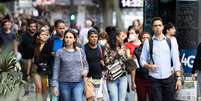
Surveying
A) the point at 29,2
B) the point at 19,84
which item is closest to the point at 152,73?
the point at 19,84

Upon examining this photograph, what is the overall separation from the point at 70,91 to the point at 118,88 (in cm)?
184

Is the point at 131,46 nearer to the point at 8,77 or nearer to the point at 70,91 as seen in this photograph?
the point at 70,91

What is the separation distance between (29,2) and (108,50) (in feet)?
181

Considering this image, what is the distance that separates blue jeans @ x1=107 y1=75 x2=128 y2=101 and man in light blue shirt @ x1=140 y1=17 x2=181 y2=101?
204 centimetres

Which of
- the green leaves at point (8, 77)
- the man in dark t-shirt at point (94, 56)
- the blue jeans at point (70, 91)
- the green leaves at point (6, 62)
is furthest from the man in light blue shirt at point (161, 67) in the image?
the green leaves at point (6, 62)

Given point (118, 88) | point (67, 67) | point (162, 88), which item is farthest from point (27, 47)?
point (162, 88)

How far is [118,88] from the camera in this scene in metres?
14.0

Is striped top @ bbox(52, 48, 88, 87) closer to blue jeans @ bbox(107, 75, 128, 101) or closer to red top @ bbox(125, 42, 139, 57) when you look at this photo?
blue jeans @ bbox(107, 75, 128, 101)

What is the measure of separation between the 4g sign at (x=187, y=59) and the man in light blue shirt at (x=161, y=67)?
90.1 inches

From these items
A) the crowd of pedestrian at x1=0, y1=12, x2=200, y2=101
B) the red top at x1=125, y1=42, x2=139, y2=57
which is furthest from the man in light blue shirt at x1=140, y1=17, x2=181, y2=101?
the red top at x1=125, y1=42, x2=139, y2=57

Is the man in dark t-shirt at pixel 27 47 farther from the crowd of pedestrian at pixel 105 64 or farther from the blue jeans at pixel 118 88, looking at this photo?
the blue jeans at pixel 118 88

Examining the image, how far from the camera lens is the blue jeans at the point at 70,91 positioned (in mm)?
12258

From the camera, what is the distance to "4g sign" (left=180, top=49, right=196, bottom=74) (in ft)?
46.2

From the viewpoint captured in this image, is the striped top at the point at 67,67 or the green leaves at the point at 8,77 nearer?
the green leaves at the point at 8,77
